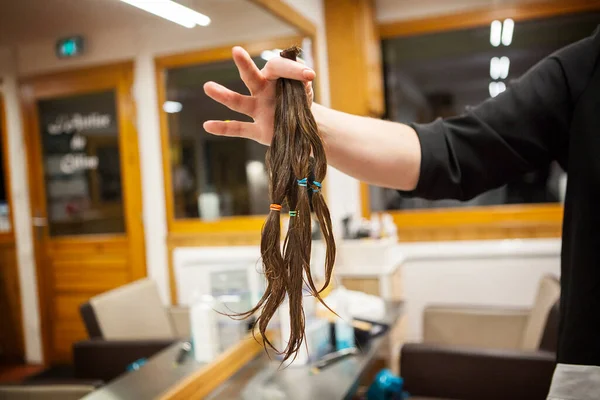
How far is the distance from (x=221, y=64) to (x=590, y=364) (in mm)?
1527

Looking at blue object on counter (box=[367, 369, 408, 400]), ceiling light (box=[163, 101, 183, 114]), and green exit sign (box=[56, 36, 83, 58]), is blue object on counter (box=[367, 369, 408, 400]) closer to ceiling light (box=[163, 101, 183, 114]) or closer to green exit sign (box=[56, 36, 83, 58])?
ceiling light (box=[163, 101, 183, 114])

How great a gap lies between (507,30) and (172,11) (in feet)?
9.62

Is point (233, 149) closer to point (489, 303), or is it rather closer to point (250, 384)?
point (250, 384)

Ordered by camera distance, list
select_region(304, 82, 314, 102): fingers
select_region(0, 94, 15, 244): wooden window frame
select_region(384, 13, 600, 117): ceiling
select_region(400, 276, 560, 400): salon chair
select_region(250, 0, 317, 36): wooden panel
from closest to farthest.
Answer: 1. select_region(304, 82, 314, 102): fingers
2. select_region(0, 94, 15, 244): wooden window frame
3. select_region(400, 276, 560, 400): salon chair
4. select_region(250, 0, 317, 36): wooden panel
5. select_region(384, 13, 600, 117): ceiling

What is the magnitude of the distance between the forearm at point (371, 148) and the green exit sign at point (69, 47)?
754 millimetres

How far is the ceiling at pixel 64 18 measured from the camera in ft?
3.80

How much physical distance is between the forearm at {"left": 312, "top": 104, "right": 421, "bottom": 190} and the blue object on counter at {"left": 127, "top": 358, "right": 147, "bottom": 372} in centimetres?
100

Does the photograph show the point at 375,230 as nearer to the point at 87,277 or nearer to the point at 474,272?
the point at 474,272

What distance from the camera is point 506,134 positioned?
1.04m

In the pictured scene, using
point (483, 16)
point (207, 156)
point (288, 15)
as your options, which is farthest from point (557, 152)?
point (483, 16)

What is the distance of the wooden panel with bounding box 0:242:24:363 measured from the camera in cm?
111

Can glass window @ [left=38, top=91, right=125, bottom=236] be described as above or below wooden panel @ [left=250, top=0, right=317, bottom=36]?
below

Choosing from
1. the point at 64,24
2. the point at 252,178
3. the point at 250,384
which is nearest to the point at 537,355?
the point at 250,384

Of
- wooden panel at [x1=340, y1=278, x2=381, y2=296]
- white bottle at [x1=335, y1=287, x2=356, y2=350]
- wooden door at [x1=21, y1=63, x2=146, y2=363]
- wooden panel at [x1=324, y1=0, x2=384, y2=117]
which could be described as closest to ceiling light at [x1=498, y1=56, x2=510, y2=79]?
wooden panel at [x1=324, y1=0, x2=384, y2=117]
